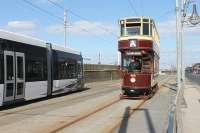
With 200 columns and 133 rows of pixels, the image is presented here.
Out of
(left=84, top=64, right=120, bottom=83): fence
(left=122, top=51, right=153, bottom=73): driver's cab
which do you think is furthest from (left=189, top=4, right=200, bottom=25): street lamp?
(left=84, top=64, right=120, bottom=83): fence

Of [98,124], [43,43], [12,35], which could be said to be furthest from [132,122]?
[43,43]

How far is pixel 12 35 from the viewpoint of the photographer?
1966 cm

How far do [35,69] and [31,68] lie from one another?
70 centimetres

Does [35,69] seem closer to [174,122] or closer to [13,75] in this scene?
[13,75]

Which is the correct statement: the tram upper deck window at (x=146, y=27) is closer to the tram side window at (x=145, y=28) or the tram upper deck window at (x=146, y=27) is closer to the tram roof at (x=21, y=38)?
the tram side window at (x=145, y=28)

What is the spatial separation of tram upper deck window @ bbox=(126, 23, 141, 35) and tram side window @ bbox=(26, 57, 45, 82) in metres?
5.91

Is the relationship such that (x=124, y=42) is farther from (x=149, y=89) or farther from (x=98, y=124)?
(x=98, y=124)

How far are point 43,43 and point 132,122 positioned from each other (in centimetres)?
1073

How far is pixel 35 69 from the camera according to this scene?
2244 cm

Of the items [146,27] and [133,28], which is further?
[133,28]

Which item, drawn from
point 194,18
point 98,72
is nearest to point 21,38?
point 194,18

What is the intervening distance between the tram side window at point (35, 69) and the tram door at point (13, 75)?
2.68 ft

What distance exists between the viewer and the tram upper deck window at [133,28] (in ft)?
88.5

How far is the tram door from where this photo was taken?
60.3ft
